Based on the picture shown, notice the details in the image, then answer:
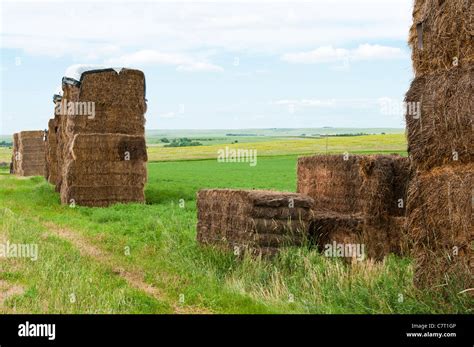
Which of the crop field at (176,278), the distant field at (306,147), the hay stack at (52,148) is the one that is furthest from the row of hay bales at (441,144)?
the distant field at (306,147)

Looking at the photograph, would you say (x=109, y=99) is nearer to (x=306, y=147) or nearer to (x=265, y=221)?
(x=265, y=221)

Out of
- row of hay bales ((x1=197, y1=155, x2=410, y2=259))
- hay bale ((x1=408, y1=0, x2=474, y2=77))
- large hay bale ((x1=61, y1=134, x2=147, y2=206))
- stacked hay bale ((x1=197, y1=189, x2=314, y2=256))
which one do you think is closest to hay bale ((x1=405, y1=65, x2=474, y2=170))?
hay bale ((x1=408, y1=0, x2=474, y2=77))

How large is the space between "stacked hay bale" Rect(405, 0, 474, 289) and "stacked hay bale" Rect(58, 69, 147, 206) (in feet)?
46.1

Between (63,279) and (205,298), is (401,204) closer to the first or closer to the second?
(205,298)

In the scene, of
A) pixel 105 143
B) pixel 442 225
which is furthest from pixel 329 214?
pixel 105 143

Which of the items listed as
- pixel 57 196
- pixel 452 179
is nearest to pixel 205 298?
pixel 452 179

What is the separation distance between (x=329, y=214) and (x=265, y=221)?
200 cm

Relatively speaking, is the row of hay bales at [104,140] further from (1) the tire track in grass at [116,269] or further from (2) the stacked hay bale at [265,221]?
(2) the stacked hay bale at [265,221]

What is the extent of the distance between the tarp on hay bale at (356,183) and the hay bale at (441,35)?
358 cm

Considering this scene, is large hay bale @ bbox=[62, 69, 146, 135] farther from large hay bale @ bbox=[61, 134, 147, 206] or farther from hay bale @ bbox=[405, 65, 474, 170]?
hay bale @ bbox=[405, 65, 474, 170]

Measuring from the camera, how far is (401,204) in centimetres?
1245

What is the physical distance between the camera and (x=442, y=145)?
874cm

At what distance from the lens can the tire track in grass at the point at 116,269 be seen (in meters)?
9.30
